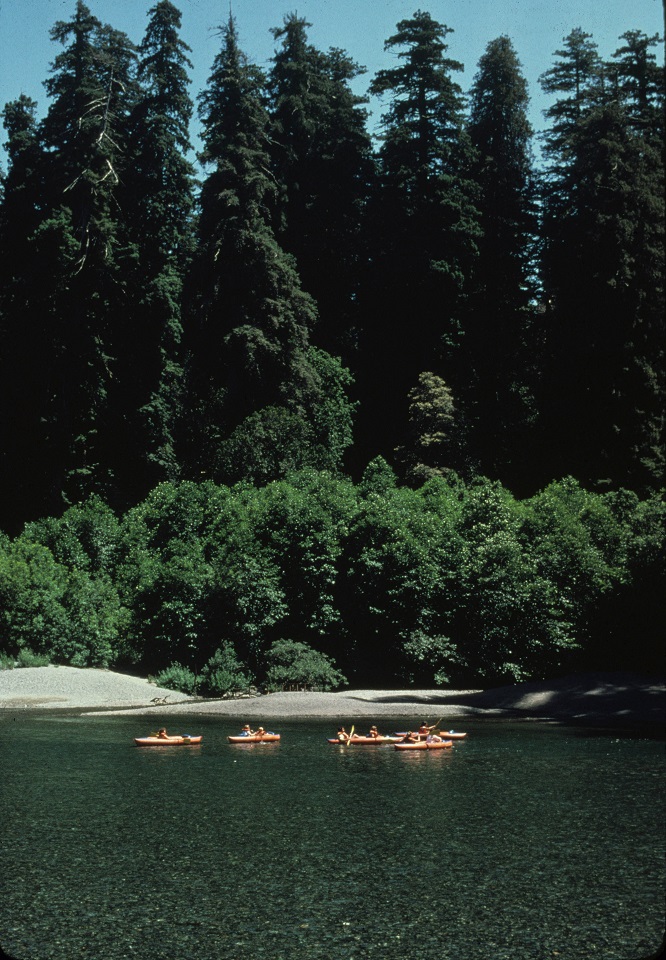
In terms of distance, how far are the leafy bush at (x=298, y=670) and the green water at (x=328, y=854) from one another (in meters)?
12.7

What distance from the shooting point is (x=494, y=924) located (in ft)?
39.2

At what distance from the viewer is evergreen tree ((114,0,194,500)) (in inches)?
1967

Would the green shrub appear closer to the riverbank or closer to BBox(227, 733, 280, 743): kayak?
the riverbank

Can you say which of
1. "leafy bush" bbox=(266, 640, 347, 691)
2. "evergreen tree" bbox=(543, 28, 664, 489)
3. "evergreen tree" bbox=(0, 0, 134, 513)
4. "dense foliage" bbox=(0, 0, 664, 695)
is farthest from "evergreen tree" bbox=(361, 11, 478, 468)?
"leafy bush" bbox=(266, 640, 347, 691)

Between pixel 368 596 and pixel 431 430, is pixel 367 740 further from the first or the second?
pixel 431 430

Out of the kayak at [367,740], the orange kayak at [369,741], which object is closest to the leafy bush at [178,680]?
the kayak at [367,740]

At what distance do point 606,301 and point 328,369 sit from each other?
15.0 metres

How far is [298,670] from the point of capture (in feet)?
123

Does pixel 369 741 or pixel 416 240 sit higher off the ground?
pixel 416 240

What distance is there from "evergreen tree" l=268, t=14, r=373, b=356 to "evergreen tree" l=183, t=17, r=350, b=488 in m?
5.38

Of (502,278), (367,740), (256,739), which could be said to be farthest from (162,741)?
(502,278)

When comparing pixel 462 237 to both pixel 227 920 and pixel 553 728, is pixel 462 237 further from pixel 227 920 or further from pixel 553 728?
pixel 227 920

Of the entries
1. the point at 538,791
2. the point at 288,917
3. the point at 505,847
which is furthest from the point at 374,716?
the point at 288,917

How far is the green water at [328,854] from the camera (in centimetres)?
1143
